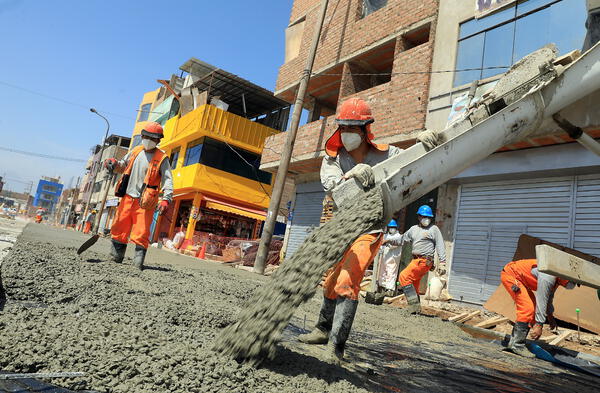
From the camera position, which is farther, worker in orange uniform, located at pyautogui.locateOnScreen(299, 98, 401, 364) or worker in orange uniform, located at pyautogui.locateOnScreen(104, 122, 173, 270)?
worker in orange uniform, located at pyautogui.locateOnScreen(104, 122, 173, 270)

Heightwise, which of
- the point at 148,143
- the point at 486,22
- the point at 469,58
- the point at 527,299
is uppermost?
the point at 486,22

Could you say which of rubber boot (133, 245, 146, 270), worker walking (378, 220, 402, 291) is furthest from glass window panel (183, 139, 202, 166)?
rubber boot (133, 245, 146, 270)

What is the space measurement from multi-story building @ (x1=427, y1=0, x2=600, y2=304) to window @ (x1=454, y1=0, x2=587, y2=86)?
19 millimetres

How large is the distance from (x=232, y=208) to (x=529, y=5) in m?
15.6

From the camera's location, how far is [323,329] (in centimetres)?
280

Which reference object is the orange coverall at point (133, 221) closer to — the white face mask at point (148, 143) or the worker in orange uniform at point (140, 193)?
the worker in orange uniform at point (140, 193)

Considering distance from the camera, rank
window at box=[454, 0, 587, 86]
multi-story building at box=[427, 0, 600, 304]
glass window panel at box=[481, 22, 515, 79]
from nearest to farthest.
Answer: multi-story building at box=[427, 0, 600, 304] → window at box=[454, 0, 587, 86] → glass window panel at box=[481, 22, 515, 79]

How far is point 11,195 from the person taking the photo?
108 meters

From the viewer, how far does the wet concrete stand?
5.11 feet

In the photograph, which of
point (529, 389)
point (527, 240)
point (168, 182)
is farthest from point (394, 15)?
point (529, 389)

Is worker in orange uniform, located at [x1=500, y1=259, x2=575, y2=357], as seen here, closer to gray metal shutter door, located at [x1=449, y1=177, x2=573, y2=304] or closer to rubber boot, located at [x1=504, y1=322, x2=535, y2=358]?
rubber boot, located at [x1=504, y1=322, x2=535, y2=358]

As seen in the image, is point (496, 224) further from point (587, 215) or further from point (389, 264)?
point (389, 264)

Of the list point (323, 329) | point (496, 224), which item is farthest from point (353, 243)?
point (496, 224)

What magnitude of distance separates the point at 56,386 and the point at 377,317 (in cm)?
429
